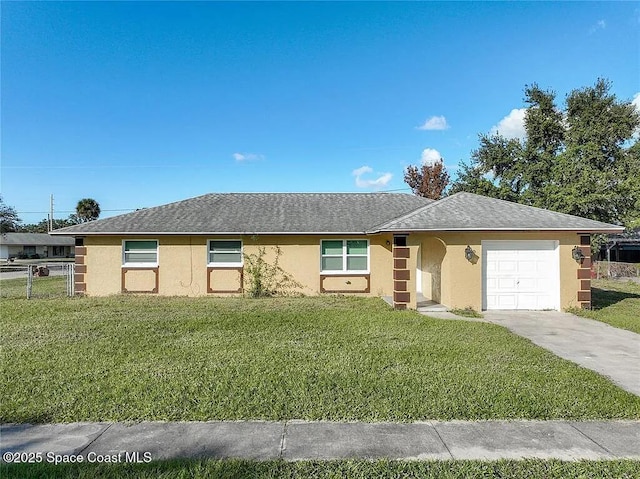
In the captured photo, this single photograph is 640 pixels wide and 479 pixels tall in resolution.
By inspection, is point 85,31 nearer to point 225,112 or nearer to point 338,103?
point 225,112

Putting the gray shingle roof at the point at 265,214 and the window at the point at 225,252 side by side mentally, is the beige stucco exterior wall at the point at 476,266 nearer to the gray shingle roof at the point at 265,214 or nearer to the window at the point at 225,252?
the gray shingle roof at the point at 265,214

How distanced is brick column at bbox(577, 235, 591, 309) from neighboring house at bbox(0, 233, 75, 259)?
58.4 meters

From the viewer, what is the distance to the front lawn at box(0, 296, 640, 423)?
13.7 ft

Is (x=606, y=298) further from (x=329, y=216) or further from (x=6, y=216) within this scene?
(x=6, y=216)

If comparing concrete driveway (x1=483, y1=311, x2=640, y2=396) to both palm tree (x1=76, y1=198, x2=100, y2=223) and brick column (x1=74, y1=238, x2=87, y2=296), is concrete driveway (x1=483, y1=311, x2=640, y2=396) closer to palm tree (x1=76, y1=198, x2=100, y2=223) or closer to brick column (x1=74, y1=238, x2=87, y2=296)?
brick column (x1=74, y1=238, x2=87, y2=296)

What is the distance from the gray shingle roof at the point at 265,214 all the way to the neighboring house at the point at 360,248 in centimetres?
5

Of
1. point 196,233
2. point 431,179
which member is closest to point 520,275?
point 196,233

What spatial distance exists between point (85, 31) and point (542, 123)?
32605 millimetres

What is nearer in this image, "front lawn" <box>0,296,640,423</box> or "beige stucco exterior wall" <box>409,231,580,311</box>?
"front lawn" <box>0,296,640,423</box>

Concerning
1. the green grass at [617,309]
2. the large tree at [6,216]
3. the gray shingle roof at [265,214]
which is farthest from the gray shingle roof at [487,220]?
the large tree at [6,216]

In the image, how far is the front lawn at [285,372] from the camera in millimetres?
4168

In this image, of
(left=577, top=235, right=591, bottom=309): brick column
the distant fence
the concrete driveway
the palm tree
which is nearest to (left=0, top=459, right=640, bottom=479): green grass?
the concrete driveway

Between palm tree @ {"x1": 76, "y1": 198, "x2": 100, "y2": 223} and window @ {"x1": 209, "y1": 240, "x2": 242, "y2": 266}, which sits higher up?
palm tree @ {"x1": 76, "y1": 198, "x2": 100, "y2": 223}

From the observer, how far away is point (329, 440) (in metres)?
3.55
